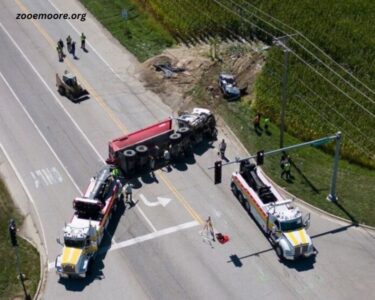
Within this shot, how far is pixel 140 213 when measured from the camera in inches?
1828

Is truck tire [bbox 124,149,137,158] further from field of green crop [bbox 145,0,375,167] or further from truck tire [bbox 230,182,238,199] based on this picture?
field of green crop [bbox 145,0,375,167]

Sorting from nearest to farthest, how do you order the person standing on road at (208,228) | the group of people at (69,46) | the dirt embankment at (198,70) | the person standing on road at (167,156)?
the person standing on road at (208,228), the person standing on road at (167,156), the dirt embankment at (198,70), the group of people at (69,46)

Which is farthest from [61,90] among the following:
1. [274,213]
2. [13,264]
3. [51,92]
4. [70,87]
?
[274,213]

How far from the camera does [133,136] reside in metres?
50.9

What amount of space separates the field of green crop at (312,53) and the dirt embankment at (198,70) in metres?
1.49

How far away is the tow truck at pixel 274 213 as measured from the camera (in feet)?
139

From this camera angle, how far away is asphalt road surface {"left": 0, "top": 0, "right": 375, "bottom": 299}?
1609 inches

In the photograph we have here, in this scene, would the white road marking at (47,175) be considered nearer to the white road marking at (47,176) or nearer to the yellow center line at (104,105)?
the white road marking at (47,176)

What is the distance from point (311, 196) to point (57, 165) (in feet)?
58.7

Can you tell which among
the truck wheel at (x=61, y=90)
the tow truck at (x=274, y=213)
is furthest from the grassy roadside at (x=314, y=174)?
the truck wheel at (x=61, y=90)

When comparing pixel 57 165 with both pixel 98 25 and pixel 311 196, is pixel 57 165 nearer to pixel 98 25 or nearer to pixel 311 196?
pixel 311 196

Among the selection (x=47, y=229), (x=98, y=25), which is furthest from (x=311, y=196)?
(x=98, y=25)

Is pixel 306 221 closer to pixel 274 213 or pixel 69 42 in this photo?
pixel 274 213

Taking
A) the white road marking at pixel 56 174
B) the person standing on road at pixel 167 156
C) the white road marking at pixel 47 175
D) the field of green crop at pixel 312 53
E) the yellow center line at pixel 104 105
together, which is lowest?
the white road marking at pixel 47 175
